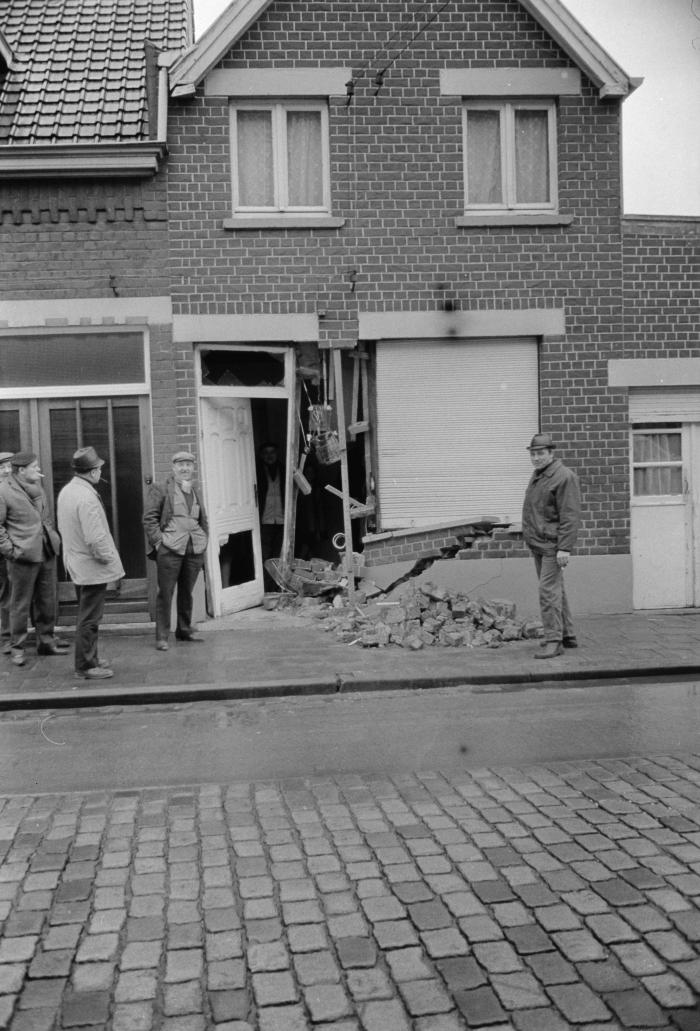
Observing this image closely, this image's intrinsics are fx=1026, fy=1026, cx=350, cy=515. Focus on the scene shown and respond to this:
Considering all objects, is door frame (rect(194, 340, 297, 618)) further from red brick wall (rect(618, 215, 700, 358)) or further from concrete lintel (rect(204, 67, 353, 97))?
red brick wall (rect(618, 215, 700, 358))

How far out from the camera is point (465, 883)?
14.6ft

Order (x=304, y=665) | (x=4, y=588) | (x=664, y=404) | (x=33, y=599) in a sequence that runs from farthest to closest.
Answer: (x=664, y=404) → (x=4, y=588) → (x=33, y=599) → (x=304, y=665)


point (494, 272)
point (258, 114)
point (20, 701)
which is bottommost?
point (20, 701)

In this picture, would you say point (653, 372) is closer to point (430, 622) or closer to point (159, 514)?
point (430, 622)

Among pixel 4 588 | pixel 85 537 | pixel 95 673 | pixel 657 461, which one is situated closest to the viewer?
pixel 85 537

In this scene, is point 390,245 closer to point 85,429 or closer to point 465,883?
point 85,429

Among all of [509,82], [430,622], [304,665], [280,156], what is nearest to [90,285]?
[280,156]

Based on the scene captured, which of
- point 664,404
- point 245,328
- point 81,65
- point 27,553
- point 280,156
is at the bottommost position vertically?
point 27,553

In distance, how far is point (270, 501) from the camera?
12.8m

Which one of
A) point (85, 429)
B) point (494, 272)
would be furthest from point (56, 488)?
point (494, 272)

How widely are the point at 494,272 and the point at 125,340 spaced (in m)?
4.32

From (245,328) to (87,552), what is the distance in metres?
3.86

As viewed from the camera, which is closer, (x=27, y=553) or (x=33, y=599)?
(x=27, y=553)

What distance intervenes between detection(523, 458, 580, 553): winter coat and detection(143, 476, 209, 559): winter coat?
10.8 feet
